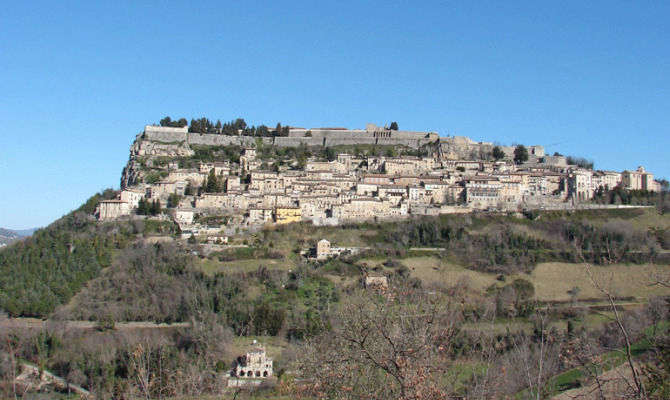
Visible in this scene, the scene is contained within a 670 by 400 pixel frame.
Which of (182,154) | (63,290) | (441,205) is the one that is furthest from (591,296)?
(182,154)

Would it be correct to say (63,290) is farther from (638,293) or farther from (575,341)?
(575,341)

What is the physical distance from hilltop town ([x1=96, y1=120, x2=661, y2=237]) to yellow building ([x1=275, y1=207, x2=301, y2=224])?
70 mm

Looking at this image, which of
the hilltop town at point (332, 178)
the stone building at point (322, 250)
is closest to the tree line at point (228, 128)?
the hilltop town at point (332, 178)

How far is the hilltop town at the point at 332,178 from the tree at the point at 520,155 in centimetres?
9

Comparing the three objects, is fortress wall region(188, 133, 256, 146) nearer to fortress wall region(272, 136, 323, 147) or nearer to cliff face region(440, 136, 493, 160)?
fortress wall region(272, 136, 323, 147)

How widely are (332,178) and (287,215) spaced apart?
7.62 m

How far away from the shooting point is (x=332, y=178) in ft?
180

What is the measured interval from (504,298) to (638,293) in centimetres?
782

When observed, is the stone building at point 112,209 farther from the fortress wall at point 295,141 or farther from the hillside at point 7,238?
the hillside at point 7,238

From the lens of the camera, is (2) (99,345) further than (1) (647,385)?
Yes

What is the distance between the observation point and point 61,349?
101 ft

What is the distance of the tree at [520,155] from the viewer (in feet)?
210

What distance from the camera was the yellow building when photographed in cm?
4812

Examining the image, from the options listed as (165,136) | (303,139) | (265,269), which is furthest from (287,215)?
(165,136)
